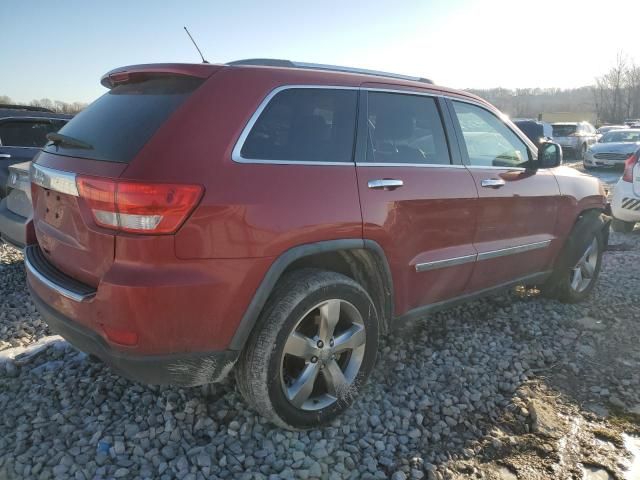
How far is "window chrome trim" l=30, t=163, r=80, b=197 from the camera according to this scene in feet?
7.15

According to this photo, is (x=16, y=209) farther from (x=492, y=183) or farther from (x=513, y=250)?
(x=513, y=250)

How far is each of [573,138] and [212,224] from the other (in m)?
24.1

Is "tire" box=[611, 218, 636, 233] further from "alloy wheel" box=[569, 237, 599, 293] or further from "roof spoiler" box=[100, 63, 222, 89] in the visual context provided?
"roof spoiler" box=[100, 63, 222, 89]

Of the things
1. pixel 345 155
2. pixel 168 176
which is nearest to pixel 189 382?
pixel 168 176

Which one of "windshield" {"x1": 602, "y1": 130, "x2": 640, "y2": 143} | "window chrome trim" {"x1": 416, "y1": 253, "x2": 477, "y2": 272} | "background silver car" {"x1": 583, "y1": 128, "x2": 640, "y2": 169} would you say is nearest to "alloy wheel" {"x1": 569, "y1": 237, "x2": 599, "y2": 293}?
"window chrome trim" {"x1": 416, "y1": 253, "x2": 477, "y2": 272}

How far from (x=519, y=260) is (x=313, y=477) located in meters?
2.42

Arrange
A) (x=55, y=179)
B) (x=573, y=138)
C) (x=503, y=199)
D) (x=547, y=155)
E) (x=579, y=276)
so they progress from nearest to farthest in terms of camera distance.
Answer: (x=55, y=179) → (x=503, y=199) → (x=547, y=155) → (x=579, y=276) → (x=573, y=138)

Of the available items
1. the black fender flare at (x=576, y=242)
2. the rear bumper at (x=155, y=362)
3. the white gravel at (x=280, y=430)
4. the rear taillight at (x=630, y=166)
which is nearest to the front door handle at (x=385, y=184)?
the rear bumper at (x=155, y=362)

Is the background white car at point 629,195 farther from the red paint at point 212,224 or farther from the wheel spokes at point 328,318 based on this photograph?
the wheel spokes at point 328,318

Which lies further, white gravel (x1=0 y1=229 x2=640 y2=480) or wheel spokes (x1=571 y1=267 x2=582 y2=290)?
wheel spokes (x1=571 y1=267 x2=582 y2=290)

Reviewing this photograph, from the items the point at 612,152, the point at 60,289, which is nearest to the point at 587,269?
the point at 60,289

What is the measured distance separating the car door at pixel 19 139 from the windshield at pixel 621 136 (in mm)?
19427

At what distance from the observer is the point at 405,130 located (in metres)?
3.05

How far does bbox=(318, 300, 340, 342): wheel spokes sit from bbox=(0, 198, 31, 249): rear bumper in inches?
124
